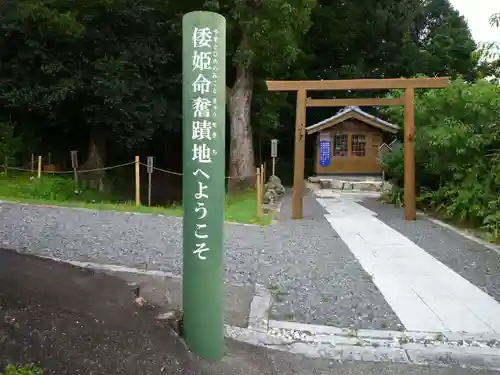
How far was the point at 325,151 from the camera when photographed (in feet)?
81.6

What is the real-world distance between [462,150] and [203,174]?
8.20 metres

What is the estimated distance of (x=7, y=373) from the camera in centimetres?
255

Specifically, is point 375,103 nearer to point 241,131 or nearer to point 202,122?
point 241,131

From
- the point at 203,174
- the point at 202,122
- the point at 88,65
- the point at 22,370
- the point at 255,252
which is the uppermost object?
the point at 88,65

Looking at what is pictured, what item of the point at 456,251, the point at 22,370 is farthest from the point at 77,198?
the point at 22,370

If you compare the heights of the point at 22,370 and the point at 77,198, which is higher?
the point at 22,370

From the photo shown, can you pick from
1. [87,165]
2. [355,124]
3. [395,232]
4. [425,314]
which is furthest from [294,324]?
[355,124]

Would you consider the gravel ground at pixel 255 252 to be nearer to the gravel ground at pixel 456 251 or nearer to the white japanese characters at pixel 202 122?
the gravel ground at pixel 456 251

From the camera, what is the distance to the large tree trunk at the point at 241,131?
770 inches

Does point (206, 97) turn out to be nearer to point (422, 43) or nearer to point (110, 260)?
point (110, 260)

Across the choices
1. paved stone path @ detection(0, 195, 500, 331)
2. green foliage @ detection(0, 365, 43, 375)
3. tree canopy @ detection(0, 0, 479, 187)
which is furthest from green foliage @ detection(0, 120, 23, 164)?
green foliage @ detection(0, 365, 43, 375)

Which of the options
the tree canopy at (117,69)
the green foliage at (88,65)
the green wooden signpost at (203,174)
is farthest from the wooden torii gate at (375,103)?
the green foliage at (88,65)

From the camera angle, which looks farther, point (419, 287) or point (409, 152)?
point (409, 152)

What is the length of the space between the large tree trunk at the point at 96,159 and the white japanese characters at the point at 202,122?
17.7m
